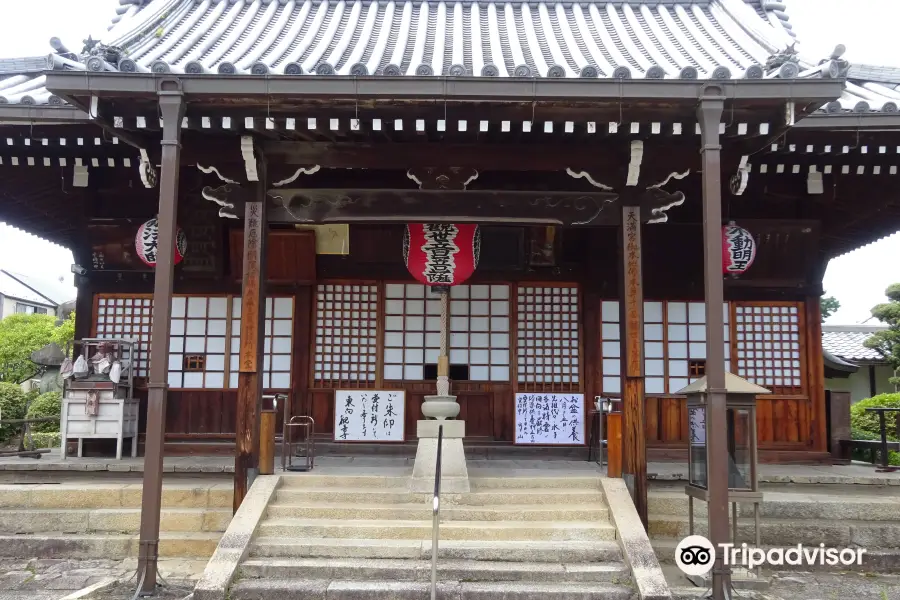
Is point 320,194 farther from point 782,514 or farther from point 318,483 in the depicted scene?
point 782,514

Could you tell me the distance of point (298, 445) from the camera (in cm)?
939

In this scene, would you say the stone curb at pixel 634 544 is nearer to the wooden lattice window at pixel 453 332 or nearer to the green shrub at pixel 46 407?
the wooden lattice window at pixel 453 332

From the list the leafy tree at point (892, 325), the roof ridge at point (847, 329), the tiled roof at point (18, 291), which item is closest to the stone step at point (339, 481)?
the leafy tree at point (892, 325)

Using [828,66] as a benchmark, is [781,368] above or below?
below

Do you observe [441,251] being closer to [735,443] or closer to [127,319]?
[735,443]

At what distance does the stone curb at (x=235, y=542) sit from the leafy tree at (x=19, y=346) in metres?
24.0

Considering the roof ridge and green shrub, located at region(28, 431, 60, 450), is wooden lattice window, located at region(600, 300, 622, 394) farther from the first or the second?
the roof ridge

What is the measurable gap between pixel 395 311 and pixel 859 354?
21312 mm

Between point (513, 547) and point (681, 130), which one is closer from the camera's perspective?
point (513, 547)

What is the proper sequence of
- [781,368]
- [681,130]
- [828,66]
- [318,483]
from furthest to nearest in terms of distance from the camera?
[781,368]
[318,483]
[681,130]
[828,66]

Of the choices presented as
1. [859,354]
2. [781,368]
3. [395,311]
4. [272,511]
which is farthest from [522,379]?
[859,354]

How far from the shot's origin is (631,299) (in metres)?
7.84

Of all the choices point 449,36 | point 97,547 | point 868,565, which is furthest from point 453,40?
point 868,565

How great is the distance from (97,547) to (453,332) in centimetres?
539
